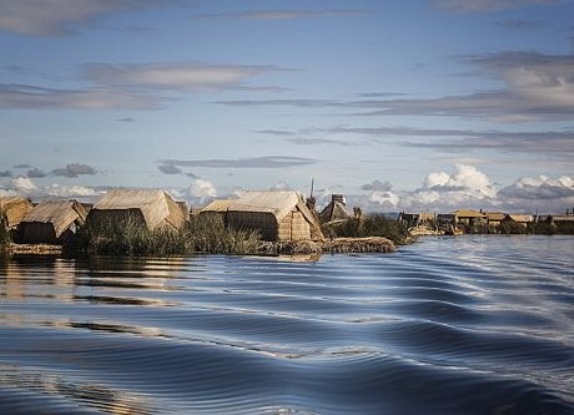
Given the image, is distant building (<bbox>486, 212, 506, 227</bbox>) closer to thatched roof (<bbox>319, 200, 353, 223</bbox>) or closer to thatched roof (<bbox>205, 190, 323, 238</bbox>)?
thatched roof (<bbox>319, 200, 353, 223</bbox>)

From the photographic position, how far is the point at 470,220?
113 metres

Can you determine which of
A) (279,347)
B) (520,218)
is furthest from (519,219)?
(279,347)

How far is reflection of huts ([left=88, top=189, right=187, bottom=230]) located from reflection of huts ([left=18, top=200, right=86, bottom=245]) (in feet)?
3.17

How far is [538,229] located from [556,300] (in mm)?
93769

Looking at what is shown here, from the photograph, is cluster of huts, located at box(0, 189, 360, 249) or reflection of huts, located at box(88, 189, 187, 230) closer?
reflection of huts, located at box(88, 189, 187, 230)

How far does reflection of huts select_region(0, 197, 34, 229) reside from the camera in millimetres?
45094

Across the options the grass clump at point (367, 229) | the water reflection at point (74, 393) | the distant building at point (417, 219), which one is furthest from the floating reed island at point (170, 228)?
the distant building at point (417, 219)

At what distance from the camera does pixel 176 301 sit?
60.5ft

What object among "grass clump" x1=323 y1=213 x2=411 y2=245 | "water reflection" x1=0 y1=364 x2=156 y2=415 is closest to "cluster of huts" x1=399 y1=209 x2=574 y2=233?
"grass clump" x1=323 y1=213 x2=411 y2=245

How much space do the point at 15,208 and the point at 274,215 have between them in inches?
579

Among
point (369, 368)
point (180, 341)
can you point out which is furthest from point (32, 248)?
point (369, 368)

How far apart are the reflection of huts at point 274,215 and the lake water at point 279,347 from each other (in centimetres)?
1814

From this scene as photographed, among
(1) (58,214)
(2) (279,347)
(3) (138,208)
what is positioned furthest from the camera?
(1) (58,214)

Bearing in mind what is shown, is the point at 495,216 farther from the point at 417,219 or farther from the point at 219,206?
the point at 219,206
